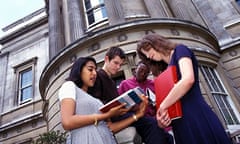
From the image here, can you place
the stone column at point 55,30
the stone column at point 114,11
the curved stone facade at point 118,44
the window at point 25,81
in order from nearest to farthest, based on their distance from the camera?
the curved stone facade at point 118,44 < the stone column at point 114,11 < the stone column at point 55,30 < the window at point 25,81

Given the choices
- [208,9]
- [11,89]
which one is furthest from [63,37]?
[208,9]

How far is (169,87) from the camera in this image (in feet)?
6.44

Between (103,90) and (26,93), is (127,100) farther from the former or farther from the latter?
(26,93)

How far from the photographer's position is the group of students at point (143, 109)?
182 centimetres

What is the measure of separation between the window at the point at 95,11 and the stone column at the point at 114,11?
82 cm

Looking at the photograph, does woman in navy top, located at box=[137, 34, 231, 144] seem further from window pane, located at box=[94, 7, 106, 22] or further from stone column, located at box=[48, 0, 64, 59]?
stone column, located at box=[48, 0, 64, 59]

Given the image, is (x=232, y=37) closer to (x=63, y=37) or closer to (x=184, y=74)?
(x=63, y=37)

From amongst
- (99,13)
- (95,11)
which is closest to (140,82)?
(99,13)

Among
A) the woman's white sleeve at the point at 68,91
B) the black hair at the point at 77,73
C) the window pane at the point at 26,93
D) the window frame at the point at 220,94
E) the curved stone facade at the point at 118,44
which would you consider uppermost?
the window pane at the point at 26,93

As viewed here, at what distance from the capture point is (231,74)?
10.4 meters

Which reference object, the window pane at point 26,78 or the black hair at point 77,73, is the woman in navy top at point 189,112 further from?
the window pane at point 26,78

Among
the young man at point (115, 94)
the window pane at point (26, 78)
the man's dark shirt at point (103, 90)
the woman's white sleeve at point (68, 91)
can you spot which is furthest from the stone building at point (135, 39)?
the woman's white sleeve at point (68, 91)

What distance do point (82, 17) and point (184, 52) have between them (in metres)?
10.5

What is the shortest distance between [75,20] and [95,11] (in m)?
1.33
